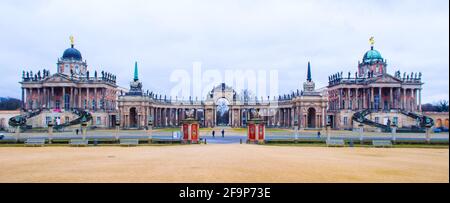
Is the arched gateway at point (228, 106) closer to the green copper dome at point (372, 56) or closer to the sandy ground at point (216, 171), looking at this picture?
the green copper dome at point (372, 56)

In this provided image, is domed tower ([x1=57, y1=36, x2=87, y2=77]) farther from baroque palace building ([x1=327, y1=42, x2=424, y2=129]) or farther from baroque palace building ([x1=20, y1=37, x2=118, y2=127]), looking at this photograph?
baroque palace building ([x1=327, y1=42, x2=424, y2=129])

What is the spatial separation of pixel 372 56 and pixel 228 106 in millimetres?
43327

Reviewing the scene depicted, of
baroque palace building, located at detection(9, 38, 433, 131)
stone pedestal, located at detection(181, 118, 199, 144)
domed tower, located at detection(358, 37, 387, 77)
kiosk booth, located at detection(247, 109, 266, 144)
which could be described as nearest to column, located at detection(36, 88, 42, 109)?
baroque palace building, located at detection(9, 38, 433, 131)

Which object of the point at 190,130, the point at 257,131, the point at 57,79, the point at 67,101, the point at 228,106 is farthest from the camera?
the point at 228,106

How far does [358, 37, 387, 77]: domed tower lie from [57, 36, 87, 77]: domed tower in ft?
253

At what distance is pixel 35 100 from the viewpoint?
97312 mm

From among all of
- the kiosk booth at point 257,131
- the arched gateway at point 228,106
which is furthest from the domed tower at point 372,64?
the kiosk booth at point 257,131

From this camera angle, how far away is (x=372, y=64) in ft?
333

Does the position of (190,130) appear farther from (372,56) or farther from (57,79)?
(372,56)

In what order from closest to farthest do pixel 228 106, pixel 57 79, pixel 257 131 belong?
1. pixel 257 131
2. pixel 57 79
3. pixel 228 106

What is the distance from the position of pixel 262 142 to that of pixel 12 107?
111 m

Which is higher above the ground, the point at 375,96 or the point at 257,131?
the point at 375,96

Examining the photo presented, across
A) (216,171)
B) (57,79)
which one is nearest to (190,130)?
(216,171)
